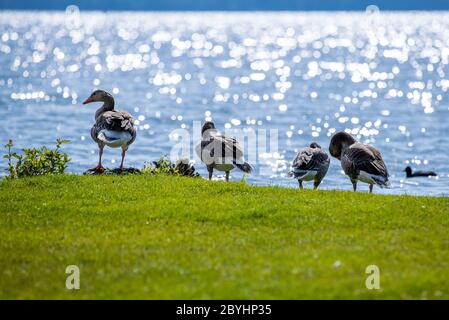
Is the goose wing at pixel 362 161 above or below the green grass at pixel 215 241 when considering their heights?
above

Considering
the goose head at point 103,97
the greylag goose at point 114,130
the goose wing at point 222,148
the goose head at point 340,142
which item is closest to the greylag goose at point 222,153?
the goose wing at point 222,148

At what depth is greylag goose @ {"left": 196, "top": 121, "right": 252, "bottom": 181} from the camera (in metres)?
20.8

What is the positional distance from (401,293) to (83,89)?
75.0m

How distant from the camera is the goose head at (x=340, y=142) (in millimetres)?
22078

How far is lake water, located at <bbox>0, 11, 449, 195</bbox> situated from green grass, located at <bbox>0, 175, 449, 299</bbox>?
10419mm

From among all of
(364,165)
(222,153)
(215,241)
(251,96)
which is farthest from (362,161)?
(251,96)

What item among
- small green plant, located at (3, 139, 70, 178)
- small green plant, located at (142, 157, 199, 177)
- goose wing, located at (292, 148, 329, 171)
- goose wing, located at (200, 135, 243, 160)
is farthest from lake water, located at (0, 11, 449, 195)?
small green plant, located at (3, 139, 70, 178)

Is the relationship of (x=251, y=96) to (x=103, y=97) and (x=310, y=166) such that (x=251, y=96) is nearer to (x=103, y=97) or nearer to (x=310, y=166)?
(x=103, y=97)

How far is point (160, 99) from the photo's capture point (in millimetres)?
78438

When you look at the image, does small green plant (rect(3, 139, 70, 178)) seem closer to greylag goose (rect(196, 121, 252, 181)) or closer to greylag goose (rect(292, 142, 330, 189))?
greylag goose (rect(196, 121, 252, 181))

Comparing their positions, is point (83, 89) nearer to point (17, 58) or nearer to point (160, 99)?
point (160, 99)

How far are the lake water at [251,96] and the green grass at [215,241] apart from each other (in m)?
10.4

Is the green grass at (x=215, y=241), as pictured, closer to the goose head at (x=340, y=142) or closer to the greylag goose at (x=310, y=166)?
the greylag goose at (x=310, y=166)

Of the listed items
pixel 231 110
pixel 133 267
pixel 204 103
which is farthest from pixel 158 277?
pixel 204 103
